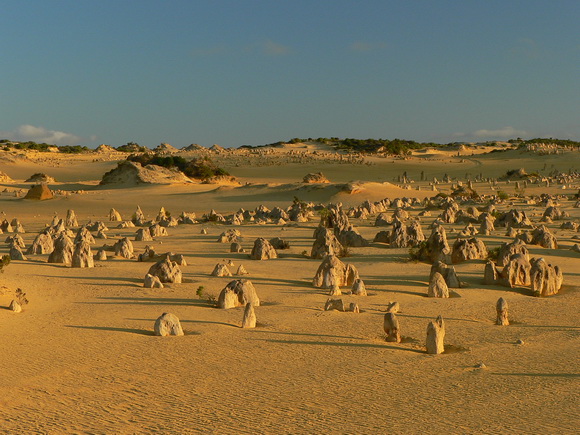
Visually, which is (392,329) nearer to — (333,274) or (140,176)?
(333,274)

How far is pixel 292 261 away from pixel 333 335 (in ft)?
20.4

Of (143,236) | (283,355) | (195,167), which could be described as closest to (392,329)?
(283,355)

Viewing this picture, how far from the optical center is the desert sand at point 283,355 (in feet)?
20.8

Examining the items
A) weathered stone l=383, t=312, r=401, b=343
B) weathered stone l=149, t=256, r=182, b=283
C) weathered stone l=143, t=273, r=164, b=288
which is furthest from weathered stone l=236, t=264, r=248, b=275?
weathered stone l=383, t=312, r=401, b=343

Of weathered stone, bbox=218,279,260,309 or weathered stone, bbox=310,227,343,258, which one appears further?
weathered stone, bbox=310,227,343,258

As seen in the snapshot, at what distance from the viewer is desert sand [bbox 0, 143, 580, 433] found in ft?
20.8

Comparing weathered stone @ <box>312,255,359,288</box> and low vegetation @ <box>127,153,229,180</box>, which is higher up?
low vegetation @ <box>127,153,229,180</box>

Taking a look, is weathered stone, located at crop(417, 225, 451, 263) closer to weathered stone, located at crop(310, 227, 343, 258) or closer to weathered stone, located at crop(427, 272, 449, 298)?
weathered stone, located at crop(310, 227, 343, 258)

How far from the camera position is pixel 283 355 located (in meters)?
8.34

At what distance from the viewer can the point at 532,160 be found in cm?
6275

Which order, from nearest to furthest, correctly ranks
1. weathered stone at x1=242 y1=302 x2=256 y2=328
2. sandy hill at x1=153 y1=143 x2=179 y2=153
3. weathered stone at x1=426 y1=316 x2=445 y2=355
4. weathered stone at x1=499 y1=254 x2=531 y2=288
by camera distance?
1. weathered stone at x1=426 y1=316 x2=445 y2=355
2. weathered stone at x1=242 y1=302 x2=256 y2=328
3. weathered stone at x1=499 y1=254 x2=531 y2=288
4. sandy hill at x1=153 y1=143 x2=179 y2=153

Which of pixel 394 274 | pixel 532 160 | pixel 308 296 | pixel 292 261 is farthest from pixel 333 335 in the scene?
pixel 532 160

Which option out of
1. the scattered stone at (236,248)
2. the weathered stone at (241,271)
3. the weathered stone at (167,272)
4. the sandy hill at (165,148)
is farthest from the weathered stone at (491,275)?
the sandy hill at (165,148)

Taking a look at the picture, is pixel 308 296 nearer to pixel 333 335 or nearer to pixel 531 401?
pixel 333 335
